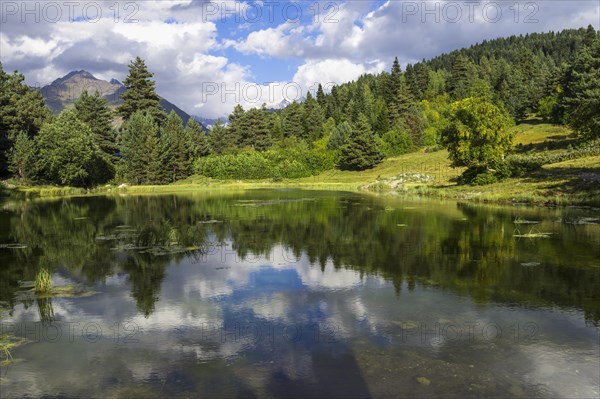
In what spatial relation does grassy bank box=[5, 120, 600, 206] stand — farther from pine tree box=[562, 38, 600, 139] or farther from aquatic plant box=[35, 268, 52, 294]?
aquatic plant box=[35, 268, 52, 294]

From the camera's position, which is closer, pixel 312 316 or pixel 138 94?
pixel 312 316

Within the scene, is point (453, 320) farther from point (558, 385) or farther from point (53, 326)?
point (53, 326)

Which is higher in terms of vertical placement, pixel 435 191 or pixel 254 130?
pixel 254 130

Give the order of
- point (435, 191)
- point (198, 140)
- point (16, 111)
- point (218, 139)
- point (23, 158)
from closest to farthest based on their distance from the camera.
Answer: point (435, 191) < point (23, 158) < point (16, 111) < point (198, 140) < point (218, 139)

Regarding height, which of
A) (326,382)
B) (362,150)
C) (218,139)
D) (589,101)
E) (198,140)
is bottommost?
(326,382)

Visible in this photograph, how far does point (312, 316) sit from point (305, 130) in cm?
13394

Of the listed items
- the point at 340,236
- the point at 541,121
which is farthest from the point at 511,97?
the point at 340,236

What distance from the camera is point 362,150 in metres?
104

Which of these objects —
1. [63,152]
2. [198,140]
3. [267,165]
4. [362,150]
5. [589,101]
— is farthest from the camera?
[198,140]

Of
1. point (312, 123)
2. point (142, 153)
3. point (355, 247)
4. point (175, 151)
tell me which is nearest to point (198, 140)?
point (175, 151)

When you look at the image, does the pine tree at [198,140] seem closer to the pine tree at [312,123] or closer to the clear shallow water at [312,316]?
the pine tree at [312,123]

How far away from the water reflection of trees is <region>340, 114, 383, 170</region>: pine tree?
201 ft

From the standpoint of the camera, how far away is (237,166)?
108 meters

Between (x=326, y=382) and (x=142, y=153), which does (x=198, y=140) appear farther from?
(x=326, y=382)
